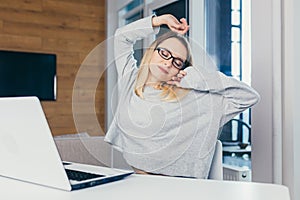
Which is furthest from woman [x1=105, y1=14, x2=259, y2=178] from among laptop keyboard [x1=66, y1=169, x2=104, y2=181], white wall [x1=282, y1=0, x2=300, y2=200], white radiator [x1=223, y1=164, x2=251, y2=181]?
white radiator [x1=223, y1=164, x2=251, y2=181]

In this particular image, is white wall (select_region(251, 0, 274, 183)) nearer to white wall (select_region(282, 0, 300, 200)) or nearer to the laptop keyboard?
white wall (select_region(282, 0, 300, 200))

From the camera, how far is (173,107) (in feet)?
3.99

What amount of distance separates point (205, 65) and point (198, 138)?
0.89 feet

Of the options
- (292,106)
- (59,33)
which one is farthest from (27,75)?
(292,106)

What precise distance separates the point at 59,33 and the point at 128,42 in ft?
10.5

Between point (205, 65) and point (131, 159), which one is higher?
point (205, 65)

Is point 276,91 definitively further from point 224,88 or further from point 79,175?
point 79,175

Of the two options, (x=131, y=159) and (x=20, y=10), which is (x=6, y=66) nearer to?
(x=20, y=10)

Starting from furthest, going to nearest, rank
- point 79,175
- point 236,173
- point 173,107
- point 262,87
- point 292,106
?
point 236,173 < point 262,87 < point 292,106 < point 173,107 < point 79,175

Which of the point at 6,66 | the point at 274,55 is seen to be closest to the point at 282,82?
the point at 274,55

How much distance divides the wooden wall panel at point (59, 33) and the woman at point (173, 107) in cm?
276

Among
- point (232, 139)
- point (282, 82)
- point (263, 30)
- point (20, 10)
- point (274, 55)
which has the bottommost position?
point (232, 139)

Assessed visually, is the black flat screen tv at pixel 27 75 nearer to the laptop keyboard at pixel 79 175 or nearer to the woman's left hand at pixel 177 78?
the woman's left hand at pixel 177 78

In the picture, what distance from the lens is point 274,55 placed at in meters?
1.45
